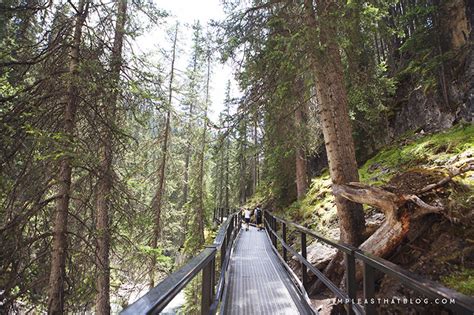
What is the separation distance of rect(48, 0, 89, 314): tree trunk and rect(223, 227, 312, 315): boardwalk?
250 centimetres

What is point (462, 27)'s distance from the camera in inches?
435

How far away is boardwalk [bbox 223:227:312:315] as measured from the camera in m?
3.88

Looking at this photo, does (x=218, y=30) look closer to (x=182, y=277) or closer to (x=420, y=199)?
(x=420, y=199)

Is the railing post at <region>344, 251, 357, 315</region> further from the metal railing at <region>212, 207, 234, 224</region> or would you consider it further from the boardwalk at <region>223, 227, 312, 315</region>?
the metal railing at <region>212, 207, 234, 224</region>

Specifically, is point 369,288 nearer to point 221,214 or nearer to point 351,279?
point 351,279

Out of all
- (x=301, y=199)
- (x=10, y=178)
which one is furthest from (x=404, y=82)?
(x=10, y=178)

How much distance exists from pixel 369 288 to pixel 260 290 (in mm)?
2903

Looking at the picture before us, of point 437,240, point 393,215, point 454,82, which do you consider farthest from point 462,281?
point 454,82

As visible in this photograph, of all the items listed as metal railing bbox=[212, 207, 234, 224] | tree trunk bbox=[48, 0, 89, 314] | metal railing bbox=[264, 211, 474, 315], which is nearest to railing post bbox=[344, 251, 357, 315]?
metal railing bbox=[264, 211, 474, 315]

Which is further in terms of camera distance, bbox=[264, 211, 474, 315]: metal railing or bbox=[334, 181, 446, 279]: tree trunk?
bbox=[334, 181, 446, 279]: tree trunk

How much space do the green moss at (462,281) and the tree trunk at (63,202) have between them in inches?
201

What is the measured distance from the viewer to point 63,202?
4.42 m

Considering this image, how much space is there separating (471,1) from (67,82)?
14399mm

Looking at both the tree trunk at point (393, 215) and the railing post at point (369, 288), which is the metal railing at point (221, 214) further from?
the railing post at point (369, 288)
